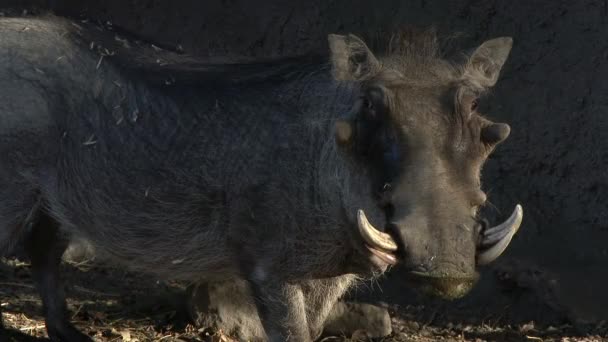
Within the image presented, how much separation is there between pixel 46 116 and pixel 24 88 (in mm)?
126

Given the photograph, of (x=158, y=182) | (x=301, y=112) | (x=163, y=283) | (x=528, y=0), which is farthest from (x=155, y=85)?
(x=528, y=0)

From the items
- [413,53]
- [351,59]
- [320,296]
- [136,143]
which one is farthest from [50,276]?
[413,53]

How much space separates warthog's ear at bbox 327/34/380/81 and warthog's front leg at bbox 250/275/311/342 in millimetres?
746

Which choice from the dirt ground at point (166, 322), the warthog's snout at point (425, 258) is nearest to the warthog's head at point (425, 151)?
the warthog's snout at point (425, 258)

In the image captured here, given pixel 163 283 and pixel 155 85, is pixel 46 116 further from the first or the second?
pixel 163 283

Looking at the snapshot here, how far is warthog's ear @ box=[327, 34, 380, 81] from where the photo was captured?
149 inches

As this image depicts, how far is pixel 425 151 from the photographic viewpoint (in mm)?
3463

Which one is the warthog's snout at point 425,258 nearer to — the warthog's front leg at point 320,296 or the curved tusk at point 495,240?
the curved tusk at point 495,240

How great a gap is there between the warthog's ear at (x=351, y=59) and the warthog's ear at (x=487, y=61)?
0.31 metres

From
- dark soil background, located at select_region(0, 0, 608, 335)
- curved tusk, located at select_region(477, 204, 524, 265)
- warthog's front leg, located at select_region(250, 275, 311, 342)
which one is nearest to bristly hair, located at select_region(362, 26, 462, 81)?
curved tusk, located at select_region(477, 204, 524, 265)

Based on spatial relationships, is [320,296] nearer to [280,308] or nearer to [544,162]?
[280,308]

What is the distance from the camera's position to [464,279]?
3.28 metres

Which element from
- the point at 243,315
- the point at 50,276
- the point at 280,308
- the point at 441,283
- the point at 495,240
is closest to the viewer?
the point at 441,283

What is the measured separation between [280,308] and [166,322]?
117 cm
